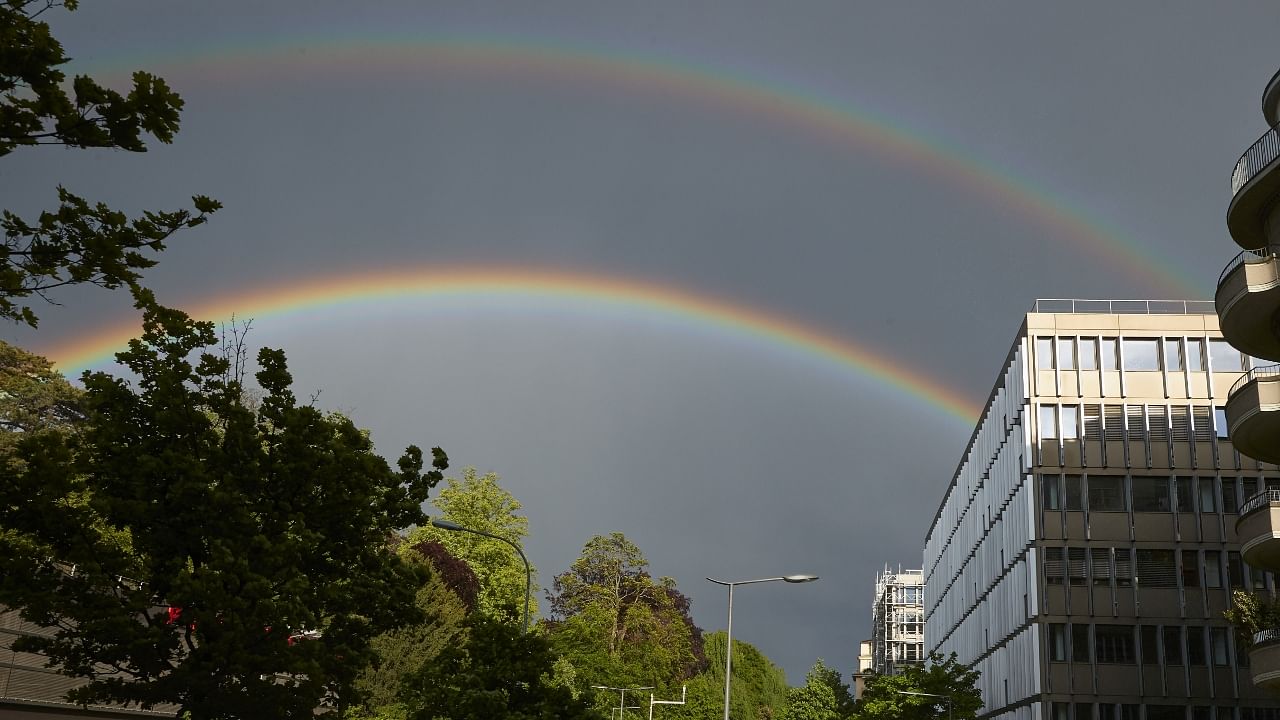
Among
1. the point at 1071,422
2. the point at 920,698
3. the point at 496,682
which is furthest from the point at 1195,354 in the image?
the point at 496,682

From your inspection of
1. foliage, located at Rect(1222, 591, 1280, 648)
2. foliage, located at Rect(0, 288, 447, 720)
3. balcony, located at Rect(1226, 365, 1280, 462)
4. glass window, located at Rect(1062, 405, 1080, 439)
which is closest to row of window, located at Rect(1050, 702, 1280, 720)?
glass window, located at Rect(1062, 405, 1080, 439)

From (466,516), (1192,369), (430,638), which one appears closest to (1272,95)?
(1192,369)

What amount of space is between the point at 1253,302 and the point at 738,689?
74.9 meters

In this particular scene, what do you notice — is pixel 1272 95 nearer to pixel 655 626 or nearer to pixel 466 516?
pixel 466 516

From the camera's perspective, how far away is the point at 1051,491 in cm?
6738

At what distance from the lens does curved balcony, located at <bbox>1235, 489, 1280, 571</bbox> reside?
125 ft

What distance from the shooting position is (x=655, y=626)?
94.5 metres

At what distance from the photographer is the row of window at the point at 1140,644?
63594 millimetres

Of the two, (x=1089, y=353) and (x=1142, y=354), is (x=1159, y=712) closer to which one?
(x=1142, y=354)

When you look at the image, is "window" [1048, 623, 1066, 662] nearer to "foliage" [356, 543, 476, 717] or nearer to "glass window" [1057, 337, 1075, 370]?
"glass window" [1057, 337, 1075, 370]

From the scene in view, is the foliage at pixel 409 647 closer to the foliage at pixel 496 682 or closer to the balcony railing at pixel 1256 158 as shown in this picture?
the foliage at pixel 496 682

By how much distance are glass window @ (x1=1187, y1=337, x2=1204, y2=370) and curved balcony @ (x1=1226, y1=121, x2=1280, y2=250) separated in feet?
95.8

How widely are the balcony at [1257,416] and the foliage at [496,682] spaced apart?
23.1 m

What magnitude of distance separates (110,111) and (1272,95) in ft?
120
